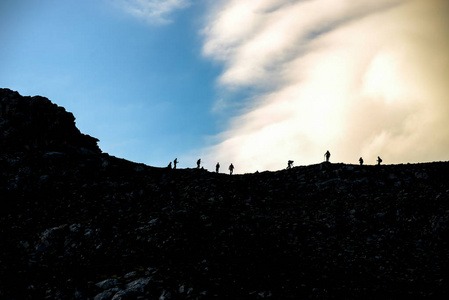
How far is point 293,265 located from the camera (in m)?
17.4

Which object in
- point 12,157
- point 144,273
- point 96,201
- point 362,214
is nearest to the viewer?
point 144,273

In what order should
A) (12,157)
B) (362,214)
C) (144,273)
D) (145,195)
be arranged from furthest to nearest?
(12,157) → (145,195) → (362,214) → (144,273)

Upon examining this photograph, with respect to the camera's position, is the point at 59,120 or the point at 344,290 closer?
the point at 344,290

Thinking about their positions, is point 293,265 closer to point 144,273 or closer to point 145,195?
point 144,273

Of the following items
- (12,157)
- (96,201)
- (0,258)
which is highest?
(12,157)

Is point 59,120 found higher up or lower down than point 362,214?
higher up

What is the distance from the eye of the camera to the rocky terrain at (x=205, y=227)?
15.3m

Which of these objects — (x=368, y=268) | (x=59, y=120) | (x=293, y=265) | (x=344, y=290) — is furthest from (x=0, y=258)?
(x=59, y=120)

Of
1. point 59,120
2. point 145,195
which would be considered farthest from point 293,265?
point 59,120

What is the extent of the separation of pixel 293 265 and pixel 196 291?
19.3 feet

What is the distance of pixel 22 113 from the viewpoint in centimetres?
3628

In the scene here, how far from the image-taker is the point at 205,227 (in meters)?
21.3

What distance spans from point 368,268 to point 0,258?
20358 millimetres

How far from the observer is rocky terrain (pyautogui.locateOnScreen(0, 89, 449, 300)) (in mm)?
15288
